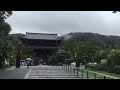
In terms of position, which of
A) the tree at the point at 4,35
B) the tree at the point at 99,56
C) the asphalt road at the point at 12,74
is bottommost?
the asphalt road at the point at 12,74

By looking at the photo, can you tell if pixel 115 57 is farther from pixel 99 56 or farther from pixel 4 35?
pixel 99 56

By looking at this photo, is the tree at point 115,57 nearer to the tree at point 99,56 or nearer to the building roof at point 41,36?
the tree at point 99,56

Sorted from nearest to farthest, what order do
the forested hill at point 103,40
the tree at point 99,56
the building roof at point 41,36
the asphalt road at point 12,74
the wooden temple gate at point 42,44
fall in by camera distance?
the asphalt road at point 12,74
the tree at point 99,56
the forested hill at point 103,40
the wooden temple gate at point 42,44
the building roof at point 41,36

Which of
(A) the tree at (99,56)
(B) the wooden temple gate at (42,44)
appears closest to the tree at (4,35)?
(A) the tree at (99,56)

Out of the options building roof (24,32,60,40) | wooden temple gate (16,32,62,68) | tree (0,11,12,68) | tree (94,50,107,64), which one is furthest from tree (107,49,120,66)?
building roof (24,32,60,40)

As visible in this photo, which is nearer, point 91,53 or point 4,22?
point 4,22

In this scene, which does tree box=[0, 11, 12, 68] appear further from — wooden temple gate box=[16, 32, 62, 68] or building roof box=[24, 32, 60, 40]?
building roof box=[24, 32, 60, 40]

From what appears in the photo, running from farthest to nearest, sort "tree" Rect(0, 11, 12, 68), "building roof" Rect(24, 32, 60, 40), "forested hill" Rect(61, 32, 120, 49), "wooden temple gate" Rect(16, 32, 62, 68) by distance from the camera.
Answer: "building roof" Rect(24, 32, 60, 40), "wooden temple gate" Rect(16, 32, 62, 68), "forested hill" Rect(61, 32, 120, 49), "tree" Rect(0, 11, 12, 68)

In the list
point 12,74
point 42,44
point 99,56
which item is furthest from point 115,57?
point 42,44
